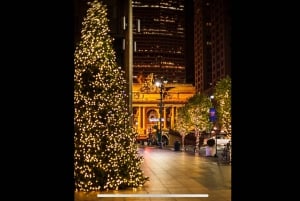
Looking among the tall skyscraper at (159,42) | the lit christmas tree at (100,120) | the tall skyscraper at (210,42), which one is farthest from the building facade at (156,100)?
the lit christmas tree at (100,120)

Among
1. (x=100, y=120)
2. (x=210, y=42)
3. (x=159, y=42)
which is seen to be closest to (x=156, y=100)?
(x=210, y=42)

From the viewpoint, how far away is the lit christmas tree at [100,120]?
1256 cm

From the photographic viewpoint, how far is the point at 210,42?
16200cm

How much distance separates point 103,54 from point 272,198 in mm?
10088

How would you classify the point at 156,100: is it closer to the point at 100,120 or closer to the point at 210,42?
the point at 210,42

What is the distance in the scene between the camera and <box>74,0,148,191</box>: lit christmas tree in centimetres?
1256

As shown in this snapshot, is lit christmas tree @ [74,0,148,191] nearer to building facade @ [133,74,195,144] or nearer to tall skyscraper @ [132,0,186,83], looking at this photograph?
building facade @ [133,74,195,144]

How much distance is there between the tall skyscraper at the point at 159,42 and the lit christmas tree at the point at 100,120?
5908 inches

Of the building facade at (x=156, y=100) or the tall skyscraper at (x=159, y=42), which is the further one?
the tall skyscraper at (x=159, y=42)

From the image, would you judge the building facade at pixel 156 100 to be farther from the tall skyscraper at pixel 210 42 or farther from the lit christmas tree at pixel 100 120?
the lit christmas tree at pixel 100 120

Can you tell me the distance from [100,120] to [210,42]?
15273 centimetres
